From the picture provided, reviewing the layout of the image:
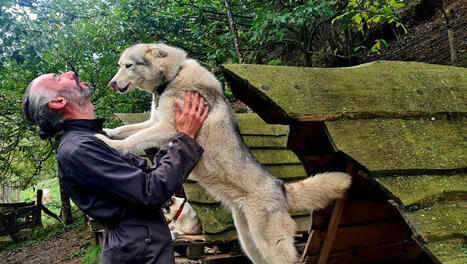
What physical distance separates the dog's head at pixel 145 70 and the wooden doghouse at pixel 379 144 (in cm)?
117

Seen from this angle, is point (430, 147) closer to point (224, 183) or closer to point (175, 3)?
point (224, 183)

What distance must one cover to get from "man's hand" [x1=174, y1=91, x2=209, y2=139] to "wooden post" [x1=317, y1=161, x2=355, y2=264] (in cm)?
123

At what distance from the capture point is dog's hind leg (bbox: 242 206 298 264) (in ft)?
8.70

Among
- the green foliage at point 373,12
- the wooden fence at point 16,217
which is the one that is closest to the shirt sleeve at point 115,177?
the green foliage at point 373,12

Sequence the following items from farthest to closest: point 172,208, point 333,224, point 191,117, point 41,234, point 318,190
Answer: point 41,234 < point 172,208 < point 333,224 < point 318,190 < point 191,117

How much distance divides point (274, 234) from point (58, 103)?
1.81 meters

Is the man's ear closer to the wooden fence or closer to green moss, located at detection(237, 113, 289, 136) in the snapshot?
green moss, located at detection(237, 113, 289, 136)

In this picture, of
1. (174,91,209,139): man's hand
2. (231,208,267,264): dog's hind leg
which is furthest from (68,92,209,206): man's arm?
(231,208,267,264): dog's hind leg

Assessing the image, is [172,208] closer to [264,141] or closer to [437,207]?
[264,141]

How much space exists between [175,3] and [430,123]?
6461 mm

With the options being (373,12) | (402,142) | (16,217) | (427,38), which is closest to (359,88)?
(402,142)

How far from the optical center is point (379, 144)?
1.88 meters

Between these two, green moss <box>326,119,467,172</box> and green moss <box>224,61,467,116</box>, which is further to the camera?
green moss <box>224,61,467,116</box>

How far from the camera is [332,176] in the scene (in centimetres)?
258
